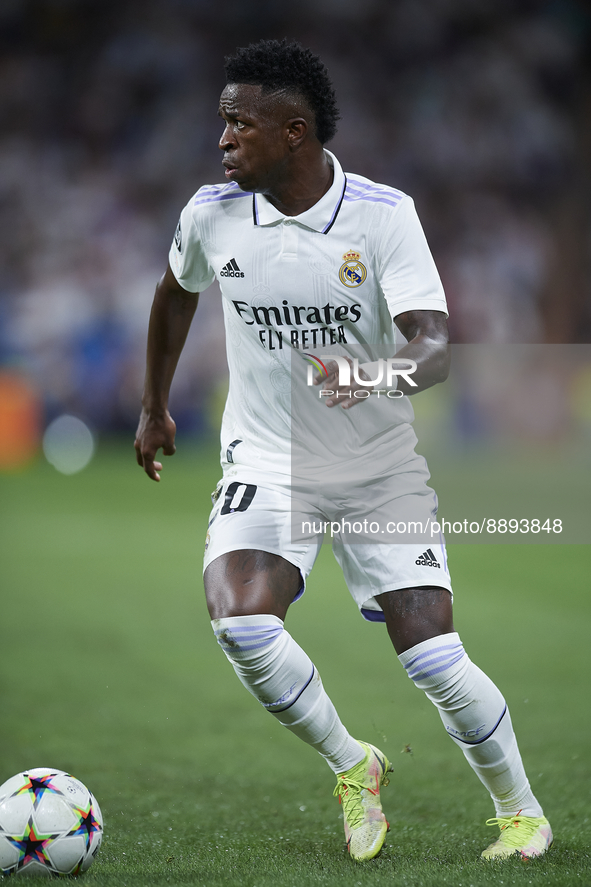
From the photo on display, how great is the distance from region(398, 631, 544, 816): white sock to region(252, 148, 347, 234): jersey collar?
1.23 metres

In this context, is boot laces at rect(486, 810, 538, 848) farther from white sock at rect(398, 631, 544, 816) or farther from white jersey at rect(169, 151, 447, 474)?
white jersey at rect(169, 151, 447, 474)

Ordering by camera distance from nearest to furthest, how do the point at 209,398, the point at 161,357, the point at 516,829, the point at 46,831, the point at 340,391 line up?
the point at 340,391 → the point at 46,831 → the point at 516,829 → the point at 161,357 → the point at 209,398

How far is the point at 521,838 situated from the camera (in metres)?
2.83

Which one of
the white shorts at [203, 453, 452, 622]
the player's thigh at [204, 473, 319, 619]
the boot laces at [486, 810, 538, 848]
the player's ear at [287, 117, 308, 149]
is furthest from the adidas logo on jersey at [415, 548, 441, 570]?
the player's ear at [287, 117, 308, 149]

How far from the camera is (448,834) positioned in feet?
10.2

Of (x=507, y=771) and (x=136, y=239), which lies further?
(x=136, y=239)

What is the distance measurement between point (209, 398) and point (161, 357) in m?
11.6

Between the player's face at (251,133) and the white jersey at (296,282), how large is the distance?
0.16 metres

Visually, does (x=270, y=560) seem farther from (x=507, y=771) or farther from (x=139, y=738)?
(x=139, y=738)

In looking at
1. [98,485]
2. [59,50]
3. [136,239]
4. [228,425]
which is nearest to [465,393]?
[98,485]

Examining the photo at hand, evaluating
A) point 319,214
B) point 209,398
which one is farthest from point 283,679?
point 209,398

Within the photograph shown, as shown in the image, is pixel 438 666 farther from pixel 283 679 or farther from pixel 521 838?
pixel 521 838

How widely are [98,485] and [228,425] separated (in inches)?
355

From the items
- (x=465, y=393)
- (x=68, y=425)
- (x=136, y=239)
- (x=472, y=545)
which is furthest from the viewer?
(x=136, y=239)
